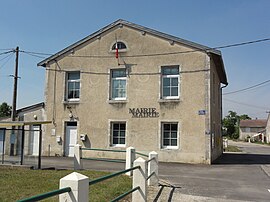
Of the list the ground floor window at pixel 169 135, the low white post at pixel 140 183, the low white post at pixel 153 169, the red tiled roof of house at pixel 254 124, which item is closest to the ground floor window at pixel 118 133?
the ground floor window at pixel 169 135

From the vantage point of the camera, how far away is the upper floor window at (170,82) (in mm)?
18281

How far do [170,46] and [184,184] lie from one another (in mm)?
9987

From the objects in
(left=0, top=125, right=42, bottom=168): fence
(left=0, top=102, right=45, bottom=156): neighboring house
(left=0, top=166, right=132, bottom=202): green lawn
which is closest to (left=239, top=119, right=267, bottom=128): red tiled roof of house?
(left=0, top=102, right=45, bottom=156): neighboring house

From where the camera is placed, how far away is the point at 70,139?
790 inches

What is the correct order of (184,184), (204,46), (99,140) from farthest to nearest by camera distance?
(99,140) < (204,46) < (184,184)

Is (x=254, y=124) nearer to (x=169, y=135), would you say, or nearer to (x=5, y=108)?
(x=5, y=108)

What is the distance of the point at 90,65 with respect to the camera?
790 inches

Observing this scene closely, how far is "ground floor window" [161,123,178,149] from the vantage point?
1790 centimetres

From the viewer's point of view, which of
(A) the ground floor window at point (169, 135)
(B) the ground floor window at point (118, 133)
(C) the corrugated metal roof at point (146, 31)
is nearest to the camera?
(C) the corrugated metal roof at point (146, 31)

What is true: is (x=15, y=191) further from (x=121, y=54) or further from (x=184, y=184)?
(x=121, y=54)

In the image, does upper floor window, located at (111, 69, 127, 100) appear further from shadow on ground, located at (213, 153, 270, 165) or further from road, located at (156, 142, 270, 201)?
road, located at (156, 142, 270, 201)

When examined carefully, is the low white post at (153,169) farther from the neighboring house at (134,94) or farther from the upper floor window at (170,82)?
the upper floor window at (170,82)

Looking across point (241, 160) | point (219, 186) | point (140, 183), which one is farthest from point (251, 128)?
point (140, 183)

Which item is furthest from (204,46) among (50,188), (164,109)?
(50,188)
